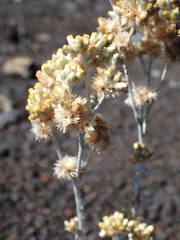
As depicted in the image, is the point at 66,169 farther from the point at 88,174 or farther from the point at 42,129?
the point at 88,174

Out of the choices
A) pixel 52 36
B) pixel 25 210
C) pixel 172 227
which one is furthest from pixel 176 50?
pixel 52 36

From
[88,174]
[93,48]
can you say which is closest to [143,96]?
[93,48]

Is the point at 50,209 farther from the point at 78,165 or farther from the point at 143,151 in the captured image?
the point at 78,165

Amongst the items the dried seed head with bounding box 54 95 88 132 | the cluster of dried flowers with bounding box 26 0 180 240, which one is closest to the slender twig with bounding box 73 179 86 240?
the cluster of dried flowers with bounding box 26 0 180 240

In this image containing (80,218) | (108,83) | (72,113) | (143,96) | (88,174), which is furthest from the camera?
(88,174)

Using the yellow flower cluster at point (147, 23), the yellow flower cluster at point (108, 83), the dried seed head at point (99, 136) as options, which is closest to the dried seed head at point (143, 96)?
the yellow flower cluster at point (147, 23)

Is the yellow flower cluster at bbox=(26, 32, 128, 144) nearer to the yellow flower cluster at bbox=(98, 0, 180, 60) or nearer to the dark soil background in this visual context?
the yellow flower cluster at bbox=(98, 0, 180, 60)

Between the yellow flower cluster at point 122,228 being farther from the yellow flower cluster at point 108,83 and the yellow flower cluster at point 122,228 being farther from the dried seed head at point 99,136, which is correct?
the yellow flower cluster at point 108,83
